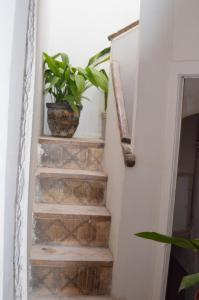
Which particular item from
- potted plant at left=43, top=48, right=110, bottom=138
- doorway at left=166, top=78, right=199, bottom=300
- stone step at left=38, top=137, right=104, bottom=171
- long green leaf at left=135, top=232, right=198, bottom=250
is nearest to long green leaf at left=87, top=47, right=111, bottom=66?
potted plant at left=43, top=48, right=110, bottom=138

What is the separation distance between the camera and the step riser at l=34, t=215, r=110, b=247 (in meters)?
2.32

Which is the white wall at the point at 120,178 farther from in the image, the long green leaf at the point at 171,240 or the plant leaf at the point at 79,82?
the long green leaf at the point at 171,240

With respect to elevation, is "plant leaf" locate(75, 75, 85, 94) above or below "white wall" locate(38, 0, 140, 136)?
below

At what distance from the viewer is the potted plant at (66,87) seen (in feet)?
9.18

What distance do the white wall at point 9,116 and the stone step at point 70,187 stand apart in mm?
1516

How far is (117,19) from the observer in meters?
3.63

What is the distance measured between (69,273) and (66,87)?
162cm

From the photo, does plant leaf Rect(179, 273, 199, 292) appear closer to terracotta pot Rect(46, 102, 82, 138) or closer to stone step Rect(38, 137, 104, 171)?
stone step Rect(38, 137, 104, 171)

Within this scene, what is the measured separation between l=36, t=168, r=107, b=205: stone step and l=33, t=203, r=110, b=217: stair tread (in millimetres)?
58

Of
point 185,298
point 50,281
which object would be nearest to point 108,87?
point 50,281

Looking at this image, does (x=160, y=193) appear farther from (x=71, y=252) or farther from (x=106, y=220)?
(x=71, y=252)

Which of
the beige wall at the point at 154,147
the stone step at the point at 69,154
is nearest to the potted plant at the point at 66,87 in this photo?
the stone step at the point at 69,154

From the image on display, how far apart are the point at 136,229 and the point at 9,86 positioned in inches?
61.4

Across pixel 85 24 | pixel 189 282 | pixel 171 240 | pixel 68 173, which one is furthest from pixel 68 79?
pixel 189 282
